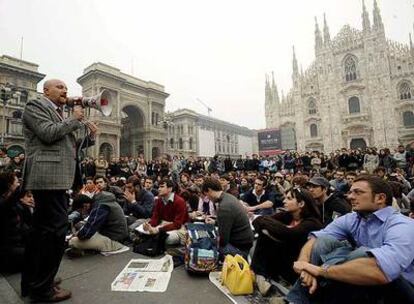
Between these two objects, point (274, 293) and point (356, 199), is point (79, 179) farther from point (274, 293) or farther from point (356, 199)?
point (356, 199)

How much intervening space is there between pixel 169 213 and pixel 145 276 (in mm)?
1566

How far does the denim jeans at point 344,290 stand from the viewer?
1739 millimetres

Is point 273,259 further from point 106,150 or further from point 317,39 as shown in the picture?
point 317,39

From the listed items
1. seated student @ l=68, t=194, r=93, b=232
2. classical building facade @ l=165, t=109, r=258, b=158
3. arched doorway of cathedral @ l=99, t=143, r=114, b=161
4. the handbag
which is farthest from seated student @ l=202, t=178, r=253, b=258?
classical building facade @ l=165, t=109, r=258, b=158

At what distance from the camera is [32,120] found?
266cm

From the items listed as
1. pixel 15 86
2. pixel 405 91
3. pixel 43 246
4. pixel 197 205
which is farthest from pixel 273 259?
pixel 405 91

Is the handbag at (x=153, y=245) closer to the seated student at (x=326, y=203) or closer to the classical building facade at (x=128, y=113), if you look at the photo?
the seated student at (x=326, y=203)

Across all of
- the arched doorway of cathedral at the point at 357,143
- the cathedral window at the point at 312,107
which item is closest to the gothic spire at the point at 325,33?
the cathedral window at the point at 312,107

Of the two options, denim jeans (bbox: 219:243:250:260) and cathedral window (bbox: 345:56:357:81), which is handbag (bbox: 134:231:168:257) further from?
cathedral window (bbox: 345:56:357:81)

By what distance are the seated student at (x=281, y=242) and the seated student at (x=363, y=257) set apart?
425 millimetres

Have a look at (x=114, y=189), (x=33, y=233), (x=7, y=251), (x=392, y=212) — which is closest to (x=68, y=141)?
(x=33, y=233)

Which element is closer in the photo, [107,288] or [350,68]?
[107,288]

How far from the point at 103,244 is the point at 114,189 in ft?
11.1

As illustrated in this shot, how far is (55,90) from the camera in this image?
2922 millimetres
